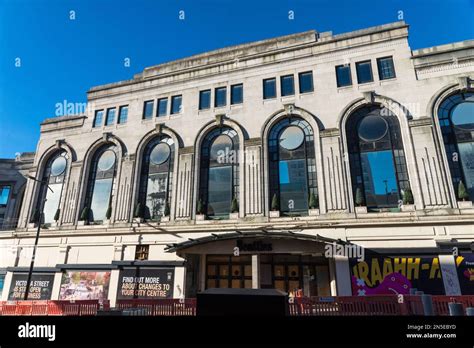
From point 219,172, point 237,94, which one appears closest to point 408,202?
point 219,172

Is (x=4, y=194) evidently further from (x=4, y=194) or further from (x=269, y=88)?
(x=269, y=88)

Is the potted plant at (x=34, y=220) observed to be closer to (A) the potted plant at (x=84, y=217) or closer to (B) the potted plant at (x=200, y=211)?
(A) the potted plant at (x=84, y=217)

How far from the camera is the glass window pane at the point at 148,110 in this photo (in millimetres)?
25688

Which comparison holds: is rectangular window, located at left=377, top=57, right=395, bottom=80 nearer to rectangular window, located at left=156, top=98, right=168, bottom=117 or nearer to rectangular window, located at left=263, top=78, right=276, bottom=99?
rectangular window, located at left=263, top=78, right=276, bottom=99

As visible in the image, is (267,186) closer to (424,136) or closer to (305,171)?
(305,171)

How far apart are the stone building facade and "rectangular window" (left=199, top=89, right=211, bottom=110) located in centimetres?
13

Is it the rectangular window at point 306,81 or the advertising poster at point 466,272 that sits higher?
the rectangular window at point 306,81

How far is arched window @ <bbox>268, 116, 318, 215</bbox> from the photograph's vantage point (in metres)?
19.6

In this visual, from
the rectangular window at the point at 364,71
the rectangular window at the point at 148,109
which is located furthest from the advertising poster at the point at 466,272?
the rectangular window at the point at 148,109

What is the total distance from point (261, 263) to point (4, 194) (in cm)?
3151

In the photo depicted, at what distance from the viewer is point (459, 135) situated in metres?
17.6

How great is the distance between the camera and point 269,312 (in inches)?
189

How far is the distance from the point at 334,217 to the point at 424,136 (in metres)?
8.25

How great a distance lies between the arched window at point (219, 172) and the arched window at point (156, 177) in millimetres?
3123
